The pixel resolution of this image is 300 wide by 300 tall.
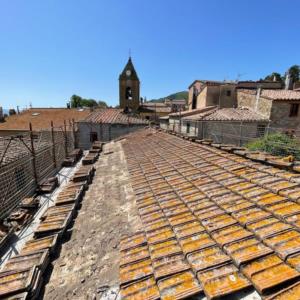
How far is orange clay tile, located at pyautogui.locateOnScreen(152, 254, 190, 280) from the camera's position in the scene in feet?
5.10

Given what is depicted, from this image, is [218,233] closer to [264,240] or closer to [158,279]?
[264,240]

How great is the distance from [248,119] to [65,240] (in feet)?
60.6

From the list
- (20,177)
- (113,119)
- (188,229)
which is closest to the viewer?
(188,229)

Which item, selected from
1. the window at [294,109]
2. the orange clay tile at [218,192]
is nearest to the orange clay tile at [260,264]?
the orange clay tile at [218,192]

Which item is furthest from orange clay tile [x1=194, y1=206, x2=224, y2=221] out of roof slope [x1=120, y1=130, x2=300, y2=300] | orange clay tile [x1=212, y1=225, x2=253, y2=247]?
orange clay tile [x1=212, y1=225, x2=253, y2=247]

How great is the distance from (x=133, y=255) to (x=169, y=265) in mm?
471

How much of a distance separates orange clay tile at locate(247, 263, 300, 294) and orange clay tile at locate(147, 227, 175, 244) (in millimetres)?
873

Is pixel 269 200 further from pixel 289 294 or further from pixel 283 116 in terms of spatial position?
pixel 283 116

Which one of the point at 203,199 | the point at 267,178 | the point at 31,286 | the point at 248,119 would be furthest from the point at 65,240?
the point at 248,119

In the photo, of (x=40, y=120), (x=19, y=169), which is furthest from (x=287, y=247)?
(x=40, y=120)

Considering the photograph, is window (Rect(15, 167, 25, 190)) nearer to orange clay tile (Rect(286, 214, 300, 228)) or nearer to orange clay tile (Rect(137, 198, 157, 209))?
orange clay tile (Rect(137, 198, 157, 209))

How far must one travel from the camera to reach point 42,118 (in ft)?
91.7

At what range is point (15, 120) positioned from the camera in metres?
27.5

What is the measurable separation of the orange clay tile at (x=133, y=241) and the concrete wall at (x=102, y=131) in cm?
1991
